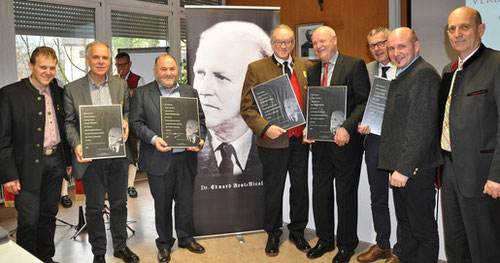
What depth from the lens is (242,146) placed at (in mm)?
3777

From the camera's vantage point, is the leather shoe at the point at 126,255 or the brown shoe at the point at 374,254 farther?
the leather shoe at the point at 126,255

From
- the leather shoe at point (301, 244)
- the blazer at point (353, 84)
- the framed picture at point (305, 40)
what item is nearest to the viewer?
the blazer at point (353, 84)

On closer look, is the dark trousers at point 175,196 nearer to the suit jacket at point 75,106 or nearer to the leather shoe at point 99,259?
the leather shoe at point 99,259

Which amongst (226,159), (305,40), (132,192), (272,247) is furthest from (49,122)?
(305,40)

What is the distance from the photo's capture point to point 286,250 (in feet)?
11.5

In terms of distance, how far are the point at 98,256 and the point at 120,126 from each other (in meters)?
1.07

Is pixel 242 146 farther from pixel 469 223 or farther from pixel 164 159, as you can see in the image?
pixel 469 223

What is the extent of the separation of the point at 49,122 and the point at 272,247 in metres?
1.97

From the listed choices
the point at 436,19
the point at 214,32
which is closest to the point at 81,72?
the point at 214,32

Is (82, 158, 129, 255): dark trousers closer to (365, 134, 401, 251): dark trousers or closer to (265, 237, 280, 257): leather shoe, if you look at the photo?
(265, 237, 280, 257): leather shoe

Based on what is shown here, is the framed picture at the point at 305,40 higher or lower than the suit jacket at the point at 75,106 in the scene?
higher

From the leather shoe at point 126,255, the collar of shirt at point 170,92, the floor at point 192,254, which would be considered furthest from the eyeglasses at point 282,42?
the leather shoe at point 126,255

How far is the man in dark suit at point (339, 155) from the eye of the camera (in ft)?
9.87

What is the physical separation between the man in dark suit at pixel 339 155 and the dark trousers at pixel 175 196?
3.36 feet
